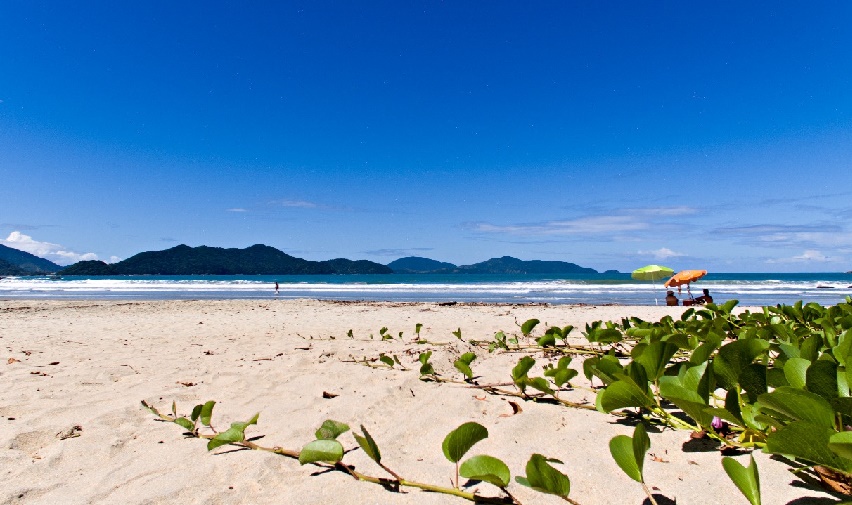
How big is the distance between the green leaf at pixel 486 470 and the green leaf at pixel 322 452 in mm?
445

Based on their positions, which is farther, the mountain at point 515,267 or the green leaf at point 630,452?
the mountain at point 515,267

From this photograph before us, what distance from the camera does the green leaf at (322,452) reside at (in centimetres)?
112

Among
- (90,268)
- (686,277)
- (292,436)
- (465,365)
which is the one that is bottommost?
(292,436)

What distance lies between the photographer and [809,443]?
628 mm

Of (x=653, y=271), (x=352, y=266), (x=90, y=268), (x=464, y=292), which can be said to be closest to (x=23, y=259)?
(x=90, y=268)

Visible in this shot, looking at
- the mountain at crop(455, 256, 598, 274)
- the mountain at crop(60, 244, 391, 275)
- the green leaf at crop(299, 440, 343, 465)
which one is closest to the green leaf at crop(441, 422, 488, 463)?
the green leaf at crop(299, 440, 343, 465)

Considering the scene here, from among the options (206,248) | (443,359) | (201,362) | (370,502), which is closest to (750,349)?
(370,502)

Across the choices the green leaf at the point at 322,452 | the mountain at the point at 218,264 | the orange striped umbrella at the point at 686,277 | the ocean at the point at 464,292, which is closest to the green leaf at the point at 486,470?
the green leaf at the point at 322,452

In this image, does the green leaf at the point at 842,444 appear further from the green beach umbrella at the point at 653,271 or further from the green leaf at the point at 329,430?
the green beach umbrella at the point at 653,271

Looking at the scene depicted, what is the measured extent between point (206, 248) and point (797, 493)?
136728mm

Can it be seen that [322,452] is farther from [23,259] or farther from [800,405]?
[23,259]

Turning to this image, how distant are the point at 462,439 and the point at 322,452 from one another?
16.5 inches

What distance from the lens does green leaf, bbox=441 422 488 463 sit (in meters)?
0.89

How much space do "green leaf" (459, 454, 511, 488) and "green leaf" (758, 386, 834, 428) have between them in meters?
0.43
